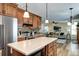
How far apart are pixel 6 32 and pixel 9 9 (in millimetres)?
667

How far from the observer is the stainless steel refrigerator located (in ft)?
9.46

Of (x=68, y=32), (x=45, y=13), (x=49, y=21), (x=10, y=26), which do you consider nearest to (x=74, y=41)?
(x=68, y=32)

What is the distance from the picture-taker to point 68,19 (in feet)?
13.8

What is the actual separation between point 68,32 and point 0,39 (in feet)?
6.99

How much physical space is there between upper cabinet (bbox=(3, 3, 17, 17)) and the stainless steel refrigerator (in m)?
0.18

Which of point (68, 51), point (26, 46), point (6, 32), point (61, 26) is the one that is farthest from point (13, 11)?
point (68, 51)

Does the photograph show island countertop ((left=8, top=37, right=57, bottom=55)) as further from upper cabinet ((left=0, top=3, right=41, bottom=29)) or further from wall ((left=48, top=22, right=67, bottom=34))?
upper cabinet ((left=0, top=3, right=41, bottom=29))

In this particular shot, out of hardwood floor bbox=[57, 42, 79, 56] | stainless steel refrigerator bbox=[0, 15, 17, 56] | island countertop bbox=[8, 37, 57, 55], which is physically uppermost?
stainless steel refrigerator bbox=[0, 15, 17, 56]

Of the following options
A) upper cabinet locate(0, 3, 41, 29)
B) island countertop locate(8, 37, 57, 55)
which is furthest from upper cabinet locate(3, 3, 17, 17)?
island countertop locate(8, 37, 57, 55)

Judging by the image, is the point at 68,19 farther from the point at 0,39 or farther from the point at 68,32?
the point at 0,39

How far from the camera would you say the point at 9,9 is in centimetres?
332

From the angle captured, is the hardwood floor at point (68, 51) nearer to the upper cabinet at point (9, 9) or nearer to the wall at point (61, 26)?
the wall at point (61, 26)

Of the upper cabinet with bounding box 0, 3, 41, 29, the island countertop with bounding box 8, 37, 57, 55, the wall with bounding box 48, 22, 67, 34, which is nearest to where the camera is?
the island countertop with bounding box 8, 37, 57, 55

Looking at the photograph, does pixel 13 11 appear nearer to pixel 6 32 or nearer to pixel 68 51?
pixel 6 32
